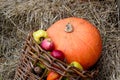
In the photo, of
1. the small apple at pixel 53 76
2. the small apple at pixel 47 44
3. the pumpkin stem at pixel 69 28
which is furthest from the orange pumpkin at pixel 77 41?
the small apple at pixel 53 76

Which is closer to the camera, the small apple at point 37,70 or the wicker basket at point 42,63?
the wicker basket at point 42,63

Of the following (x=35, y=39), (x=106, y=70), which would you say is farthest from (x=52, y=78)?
(x=106, y=70)

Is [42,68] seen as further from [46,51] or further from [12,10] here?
[12,10]

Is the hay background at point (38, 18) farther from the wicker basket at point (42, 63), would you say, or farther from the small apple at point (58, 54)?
the small apple at point (58, 54)

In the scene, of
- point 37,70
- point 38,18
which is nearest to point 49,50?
point 37,70

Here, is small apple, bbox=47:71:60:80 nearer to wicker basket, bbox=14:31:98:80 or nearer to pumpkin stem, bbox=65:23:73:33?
wicker basket, bbox=14:31:98:80

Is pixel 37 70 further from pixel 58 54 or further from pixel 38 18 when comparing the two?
pixel 38 18

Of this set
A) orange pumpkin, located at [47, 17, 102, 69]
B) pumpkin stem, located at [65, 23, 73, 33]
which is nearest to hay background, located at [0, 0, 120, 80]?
orange pumpkin, located at [47, 17, 102, 69]
